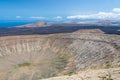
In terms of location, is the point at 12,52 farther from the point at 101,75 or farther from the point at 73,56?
the point at 101,75

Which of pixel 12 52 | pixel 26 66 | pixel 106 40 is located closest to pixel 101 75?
pixel 26 66

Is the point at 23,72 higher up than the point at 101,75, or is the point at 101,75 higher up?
the point at 101,75

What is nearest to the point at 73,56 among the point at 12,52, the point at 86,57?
the point at 86,57

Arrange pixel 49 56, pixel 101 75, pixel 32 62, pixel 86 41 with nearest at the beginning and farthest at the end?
1. pixel 101 75
2. pixel 32 62
3. pixel 49 56
4. pixel 86 41

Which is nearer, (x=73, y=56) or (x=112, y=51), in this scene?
(x=112, y=51)

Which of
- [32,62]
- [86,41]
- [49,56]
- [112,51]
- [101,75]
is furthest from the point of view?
[86,41]

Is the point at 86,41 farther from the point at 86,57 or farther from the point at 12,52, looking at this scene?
the point at 12,52

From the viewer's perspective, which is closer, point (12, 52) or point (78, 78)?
point (78, 78)
